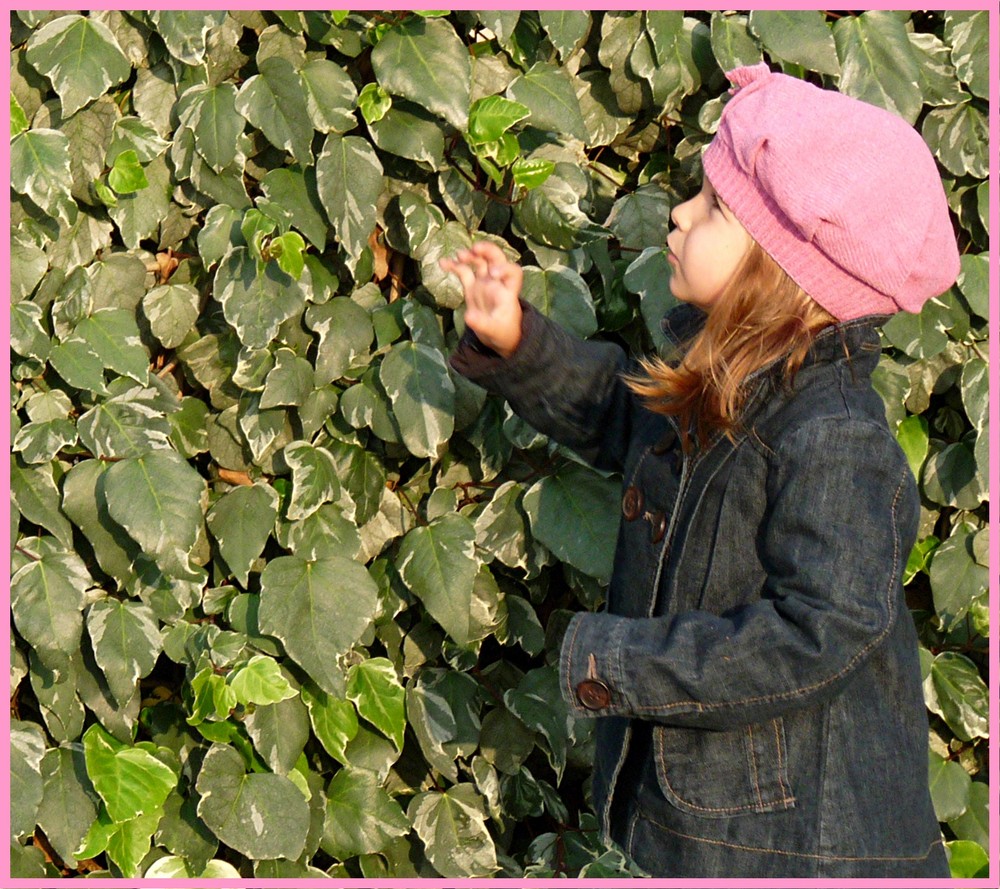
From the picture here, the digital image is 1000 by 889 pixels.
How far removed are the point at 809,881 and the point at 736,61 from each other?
0.97 m

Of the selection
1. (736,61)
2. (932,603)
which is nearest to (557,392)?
(736,61)

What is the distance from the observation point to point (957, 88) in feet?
5.59

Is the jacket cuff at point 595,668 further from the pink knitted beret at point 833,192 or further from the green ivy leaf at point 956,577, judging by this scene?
the green ivy leaf at point 956,577

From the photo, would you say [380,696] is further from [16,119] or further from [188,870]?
[16,119]

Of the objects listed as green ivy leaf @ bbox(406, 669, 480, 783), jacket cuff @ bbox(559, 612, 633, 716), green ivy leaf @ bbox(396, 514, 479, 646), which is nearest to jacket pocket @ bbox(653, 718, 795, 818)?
jacket cuff @ bbox(559, 612, 633, 716)

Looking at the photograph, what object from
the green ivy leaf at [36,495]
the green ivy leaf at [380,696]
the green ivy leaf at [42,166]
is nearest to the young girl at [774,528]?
the green ivy leaf at [380,696]

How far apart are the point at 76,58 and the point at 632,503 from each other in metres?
0.86

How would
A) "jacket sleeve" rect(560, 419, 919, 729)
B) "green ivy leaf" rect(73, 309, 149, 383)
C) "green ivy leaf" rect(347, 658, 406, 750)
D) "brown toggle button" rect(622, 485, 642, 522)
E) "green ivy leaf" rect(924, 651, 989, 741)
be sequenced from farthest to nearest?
"green ivy leaf" rect(924, 651, 989, 741)
"green ivy leaf" rect(347, 658, 406, 750)
"green ivy leaf" rect(73, 309, 149, 383)
"brown toggle button" rect(622, 485, 642, 522)
"jacket sleeve" rect(560, 419, 919, 729)

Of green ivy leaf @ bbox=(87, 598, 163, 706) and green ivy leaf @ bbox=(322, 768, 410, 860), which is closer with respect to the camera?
green ivy leaf @ bbox=(87, 598, 163, 706)

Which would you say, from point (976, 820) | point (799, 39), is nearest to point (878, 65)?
point (799, 39)

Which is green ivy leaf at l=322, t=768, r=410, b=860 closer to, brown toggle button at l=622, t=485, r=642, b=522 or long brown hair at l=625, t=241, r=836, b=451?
brown toggle button at l=622, t=485, r=642, b=522

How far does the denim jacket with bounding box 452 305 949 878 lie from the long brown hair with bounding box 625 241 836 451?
0.07 ft

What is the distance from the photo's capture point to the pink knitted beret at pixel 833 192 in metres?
1.23

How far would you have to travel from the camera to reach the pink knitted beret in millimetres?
1233
